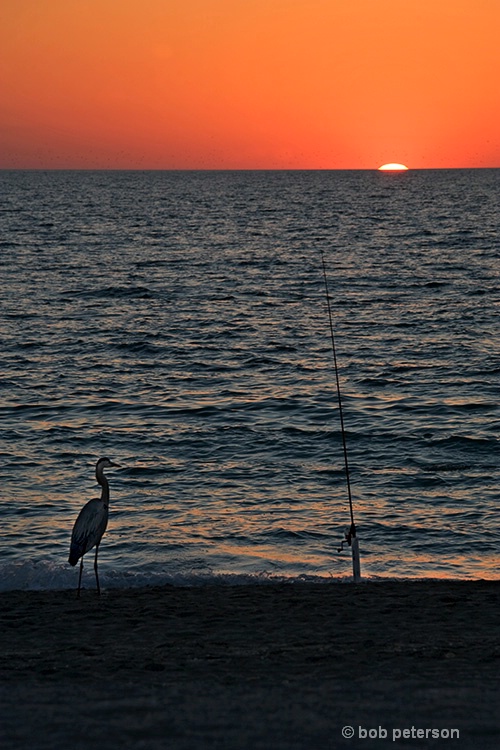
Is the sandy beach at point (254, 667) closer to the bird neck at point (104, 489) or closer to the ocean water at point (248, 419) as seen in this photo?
the bird neck at point (104, 489)

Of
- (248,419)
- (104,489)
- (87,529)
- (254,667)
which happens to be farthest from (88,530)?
(248,419)

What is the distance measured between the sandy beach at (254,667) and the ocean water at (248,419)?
178cm

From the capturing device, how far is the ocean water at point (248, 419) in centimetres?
1292

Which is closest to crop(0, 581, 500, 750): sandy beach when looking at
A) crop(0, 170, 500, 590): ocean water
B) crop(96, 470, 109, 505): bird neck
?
crop(96, 470, 109, 505): bird neck

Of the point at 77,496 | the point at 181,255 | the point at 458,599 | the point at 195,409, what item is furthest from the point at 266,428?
the point at 181,255

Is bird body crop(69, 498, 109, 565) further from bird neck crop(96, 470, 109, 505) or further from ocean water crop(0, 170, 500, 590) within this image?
ocean water crop(0, 170, 500, 590)

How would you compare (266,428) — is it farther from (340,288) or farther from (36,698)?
(340,288)

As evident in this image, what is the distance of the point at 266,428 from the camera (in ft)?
62.5

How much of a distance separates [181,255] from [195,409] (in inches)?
1401

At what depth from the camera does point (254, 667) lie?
7.34m

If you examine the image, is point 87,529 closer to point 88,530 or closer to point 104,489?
point 88,530

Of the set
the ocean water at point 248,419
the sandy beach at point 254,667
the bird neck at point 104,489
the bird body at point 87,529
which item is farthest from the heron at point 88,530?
the ocean water at point 248,419

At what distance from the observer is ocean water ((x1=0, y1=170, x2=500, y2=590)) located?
12.9 m

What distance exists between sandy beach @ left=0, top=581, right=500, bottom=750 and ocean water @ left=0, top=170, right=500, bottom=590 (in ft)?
5.84
